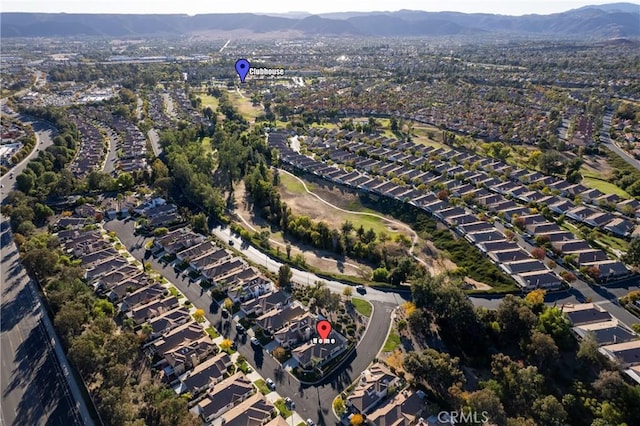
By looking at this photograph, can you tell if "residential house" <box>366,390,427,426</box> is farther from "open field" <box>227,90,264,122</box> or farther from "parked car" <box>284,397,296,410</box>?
"open field" <box>227,90,264,122</box>

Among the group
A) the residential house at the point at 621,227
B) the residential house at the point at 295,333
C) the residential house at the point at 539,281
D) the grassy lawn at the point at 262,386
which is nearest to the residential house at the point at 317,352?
the residential house at the point at 295,333

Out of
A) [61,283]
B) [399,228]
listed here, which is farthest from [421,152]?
[61,283]

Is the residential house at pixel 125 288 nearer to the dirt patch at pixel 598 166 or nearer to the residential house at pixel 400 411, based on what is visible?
the residential house at pixel 400 411

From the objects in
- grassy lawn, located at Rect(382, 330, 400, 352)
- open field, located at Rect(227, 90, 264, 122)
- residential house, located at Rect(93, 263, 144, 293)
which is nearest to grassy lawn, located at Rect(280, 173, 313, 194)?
residential house, located at Rect(93, 263, 144, 293)

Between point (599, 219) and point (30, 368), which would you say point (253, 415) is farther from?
point (599, 219)

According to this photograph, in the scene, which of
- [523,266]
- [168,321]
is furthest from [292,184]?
[523,266]
